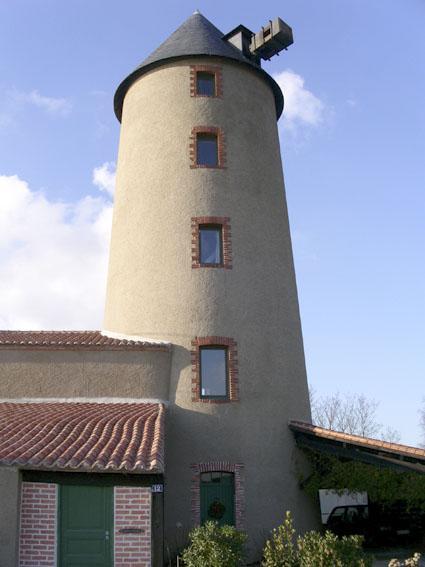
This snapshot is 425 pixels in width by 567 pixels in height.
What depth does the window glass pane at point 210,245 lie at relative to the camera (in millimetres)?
19406

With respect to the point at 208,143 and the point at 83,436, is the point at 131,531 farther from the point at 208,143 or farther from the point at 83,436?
the point at 208,143

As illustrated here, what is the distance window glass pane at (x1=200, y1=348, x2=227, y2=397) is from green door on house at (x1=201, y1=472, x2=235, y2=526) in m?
2.18

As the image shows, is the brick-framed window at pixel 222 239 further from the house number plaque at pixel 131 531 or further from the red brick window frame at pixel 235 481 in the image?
the house number plaque at pixel 131 531

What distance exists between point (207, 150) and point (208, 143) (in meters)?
0.26

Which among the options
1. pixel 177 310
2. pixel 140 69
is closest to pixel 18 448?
pixel 177 310

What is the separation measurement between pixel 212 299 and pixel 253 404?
3.10 m

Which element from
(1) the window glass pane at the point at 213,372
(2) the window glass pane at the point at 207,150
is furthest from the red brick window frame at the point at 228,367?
(2) the window glass pane at the point at 207,150

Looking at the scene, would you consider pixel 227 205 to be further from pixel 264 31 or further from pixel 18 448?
pixel 18 448

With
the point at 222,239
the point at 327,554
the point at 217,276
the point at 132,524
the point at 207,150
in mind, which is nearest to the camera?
the point at 327,554

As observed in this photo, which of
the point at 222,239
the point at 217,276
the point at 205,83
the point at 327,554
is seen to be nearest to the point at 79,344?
the point at 217,276

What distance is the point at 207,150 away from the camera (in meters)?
20.7

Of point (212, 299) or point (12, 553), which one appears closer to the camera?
point (12, 553)

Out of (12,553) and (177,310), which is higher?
(177,310)

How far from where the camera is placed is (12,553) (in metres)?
13.0
